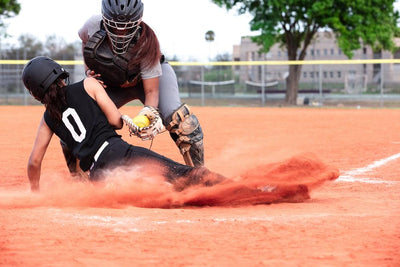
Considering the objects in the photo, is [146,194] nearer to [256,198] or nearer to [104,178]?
[104,178]

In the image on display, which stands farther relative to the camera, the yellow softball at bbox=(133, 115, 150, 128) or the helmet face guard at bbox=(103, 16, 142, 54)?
the helmet face guard at bbox=(103, 16, 142, 54)

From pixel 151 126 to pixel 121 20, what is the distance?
0.90 m

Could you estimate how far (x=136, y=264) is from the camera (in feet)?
9.23

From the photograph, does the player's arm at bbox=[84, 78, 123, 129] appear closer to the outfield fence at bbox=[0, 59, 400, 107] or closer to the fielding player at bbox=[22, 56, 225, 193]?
the fielding player at bbox=[22, 56, 225, 193]

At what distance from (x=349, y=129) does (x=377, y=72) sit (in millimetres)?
18202

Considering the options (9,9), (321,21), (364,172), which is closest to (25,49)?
(9,9)

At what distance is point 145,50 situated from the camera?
16.5 ft

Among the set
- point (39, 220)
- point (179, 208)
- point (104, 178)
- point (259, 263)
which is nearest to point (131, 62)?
point (104, 178)

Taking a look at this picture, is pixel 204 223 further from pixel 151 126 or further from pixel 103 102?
pixel 103 102

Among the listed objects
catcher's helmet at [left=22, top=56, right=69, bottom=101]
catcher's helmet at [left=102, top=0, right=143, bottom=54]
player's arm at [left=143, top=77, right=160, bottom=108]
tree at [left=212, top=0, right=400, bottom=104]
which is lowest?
player's arm at [left=143, top=77, right=160, bottom=108]

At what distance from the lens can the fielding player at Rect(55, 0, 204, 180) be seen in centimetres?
484

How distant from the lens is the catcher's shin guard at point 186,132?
203 inches

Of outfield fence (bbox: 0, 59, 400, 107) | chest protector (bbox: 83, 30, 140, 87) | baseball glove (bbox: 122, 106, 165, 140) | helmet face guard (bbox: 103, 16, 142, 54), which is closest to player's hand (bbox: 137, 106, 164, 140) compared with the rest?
baseball glove (bbox: 122, 106, 165, 140)

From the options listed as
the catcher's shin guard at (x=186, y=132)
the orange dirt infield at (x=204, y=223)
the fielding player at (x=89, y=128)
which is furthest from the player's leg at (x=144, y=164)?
the catcher's shin guard at (x=186, y=132)
